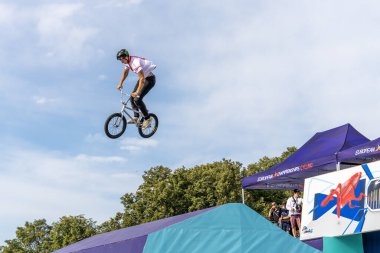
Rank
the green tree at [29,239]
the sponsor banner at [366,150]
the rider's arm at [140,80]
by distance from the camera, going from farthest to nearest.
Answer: the green tree at [29,239]
the sponsor banner at [366,150]
the rider's arm at [140,80]

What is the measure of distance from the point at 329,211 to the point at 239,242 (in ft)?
A: 12.3

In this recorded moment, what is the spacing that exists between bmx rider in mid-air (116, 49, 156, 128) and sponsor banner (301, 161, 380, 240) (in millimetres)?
4384

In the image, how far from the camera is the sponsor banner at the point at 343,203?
11.0 meters

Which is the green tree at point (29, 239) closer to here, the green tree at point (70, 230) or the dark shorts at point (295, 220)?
the green tree at point (70, 230)

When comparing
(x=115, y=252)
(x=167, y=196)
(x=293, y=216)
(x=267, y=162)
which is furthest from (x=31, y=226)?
(x=115, y=252)

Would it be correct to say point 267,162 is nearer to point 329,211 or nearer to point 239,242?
point 329,211

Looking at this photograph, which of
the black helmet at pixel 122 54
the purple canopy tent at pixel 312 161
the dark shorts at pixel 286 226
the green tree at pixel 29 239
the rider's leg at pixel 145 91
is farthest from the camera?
the green tree at pixel 29 239

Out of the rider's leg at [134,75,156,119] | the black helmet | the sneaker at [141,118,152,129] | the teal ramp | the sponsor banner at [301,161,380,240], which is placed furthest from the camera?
the sneaker at [141,118,152,129]

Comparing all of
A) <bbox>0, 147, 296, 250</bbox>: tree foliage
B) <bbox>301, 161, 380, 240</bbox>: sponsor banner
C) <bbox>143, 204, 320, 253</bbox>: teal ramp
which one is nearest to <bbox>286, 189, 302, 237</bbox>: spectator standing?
<bbox>301, 161, 380, 240</bbox>: sponsor banner

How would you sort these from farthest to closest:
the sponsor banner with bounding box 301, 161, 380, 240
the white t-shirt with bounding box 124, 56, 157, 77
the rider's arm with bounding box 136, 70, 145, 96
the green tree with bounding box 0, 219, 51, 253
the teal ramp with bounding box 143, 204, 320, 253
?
1. the green tree with bounding box 0, 219, 51, 253
2. the rider's arm with bounding box 136, 70, 145, 96
3. the white t-shirt with bounding box 124, 56, 157, 77
4. the sponsor banner with bounding box 301, 161, 380, 240
5. the teal ramp with bounding box 143, 204, 320, 253

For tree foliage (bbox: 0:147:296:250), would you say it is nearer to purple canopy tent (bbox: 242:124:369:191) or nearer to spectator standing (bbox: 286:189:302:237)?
purple canopy tent (bbox: 242:124:369:191)

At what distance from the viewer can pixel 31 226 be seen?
59125 mm

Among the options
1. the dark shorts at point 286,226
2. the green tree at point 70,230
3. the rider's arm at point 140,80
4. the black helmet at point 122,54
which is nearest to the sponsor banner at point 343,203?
the dark shorts at point 286,226

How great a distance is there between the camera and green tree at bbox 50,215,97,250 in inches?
1877
